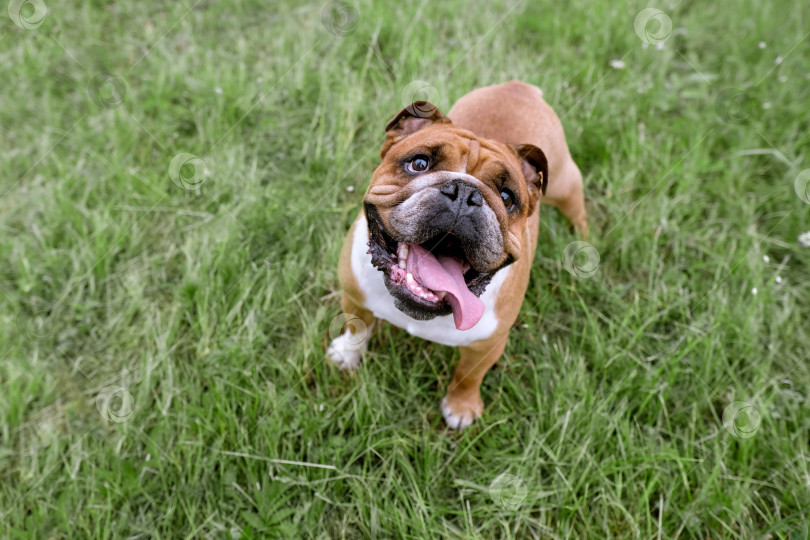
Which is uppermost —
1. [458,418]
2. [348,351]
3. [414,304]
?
[414,304]

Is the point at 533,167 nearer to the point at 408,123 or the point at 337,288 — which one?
the point at 408,123

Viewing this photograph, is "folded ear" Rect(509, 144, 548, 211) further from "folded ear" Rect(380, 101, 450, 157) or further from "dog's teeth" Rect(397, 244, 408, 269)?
"dog's teeth" Rect(397, 244, 408, 269)

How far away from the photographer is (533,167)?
2932mm

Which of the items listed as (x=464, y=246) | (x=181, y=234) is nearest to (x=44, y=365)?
(x=181, y=234)

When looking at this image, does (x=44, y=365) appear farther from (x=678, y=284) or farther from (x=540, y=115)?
(x=678, y=284)

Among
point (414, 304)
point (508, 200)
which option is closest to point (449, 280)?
point (414, 304)

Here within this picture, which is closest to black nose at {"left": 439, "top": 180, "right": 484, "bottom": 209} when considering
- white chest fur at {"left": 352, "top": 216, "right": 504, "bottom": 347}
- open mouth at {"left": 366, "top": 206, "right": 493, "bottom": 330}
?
open mouth at {"left": 366, "top": 206, "right": 493, "bottom": 330}

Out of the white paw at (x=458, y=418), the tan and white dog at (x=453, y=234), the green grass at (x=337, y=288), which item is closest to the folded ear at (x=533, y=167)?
the tan and white dog at (x=453, y=234)

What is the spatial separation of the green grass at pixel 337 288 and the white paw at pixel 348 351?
85mm

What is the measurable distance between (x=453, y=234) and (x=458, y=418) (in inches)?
57.0

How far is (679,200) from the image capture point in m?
4.34

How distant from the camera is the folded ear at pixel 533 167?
2.83 metres

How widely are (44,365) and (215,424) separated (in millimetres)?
1224

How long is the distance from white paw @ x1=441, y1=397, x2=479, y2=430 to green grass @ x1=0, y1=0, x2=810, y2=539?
12 cm
